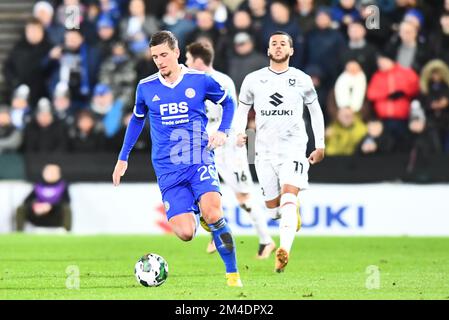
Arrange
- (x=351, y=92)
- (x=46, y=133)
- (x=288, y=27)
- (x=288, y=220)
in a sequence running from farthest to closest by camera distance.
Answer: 1. (x=46, y=133)
2. (x=288, y=27)
3. (x=351, y=92)
4. (x=288, y=220)

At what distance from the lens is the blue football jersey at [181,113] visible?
1050 cm

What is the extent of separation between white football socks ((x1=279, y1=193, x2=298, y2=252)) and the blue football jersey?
1329mm

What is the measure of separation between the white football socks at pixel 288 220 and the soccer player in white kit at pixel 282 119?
1 cm

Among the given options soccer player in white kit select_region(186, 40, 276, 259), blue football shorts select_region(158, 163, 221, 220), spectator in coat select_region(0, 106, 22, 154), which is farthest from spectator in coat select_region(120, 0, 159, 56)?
blue football shorts select_region(158, 163, 221, 220)

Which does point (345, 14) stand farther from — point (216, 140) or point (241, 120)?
point (216, 140)

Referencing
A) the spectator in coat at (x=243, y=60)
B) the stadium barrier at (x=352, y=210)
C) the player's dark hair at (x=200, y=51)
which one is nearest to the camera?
the player's dark hair at (x=200, y=51)

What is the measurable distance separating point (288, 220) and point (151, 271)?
1.78 meters

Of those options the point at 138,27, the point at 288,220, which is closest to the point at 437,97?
the point at 138,27

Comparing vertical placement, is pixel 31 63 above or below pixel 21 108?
above

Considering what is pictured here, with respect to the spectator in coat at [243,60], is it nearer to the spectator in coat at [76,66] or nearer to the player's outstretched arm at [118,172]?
the spectator in coat at [76,66]

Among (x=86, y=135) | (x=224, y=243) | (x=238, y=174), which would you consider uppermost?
(x=86, y=135)

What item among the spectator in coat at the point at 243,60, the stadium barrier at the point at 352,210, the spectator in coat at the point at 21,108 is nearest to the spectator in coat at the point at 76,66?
the spectator in coat at the point at 21,108

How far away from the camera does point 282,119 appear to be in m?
12.1

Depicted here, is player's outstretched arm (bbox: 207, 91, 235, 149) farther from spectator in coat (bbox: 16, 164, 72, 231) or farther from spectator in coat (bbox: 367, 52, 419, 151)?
spectator in coat (bbox: 16, 164, 72, 231)
